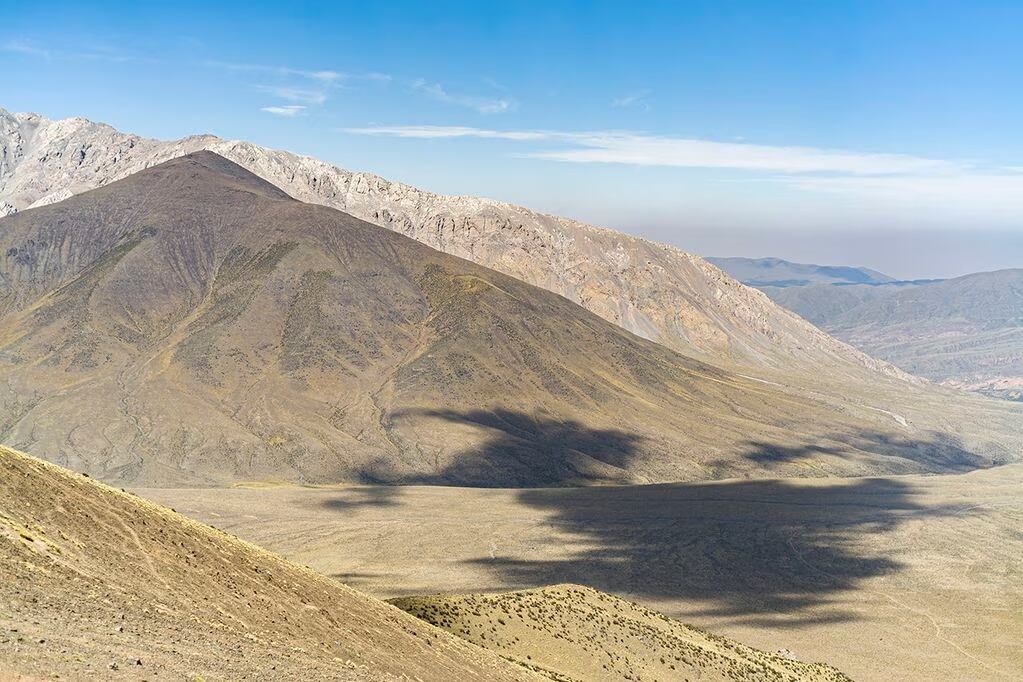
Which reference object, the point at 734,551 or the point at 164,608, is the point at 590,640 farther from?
the point at 734,551

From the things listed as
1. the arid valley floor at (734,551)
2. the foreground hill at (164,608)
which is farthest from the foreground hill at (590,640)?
the arid valley floor at (734,551)

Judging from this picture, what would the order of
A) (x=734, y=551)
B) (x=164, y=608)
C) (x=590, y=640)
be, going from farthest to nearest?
1. (x=734, y=551)
2. (x=590, y=640)
3. (x=164, y=608)

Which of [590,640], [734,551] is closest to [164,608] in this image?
[590,640]

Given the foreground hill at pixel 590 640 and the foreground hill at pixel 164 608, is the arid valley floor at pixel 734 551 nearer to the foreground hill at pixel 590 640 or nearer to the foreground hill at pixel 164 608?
the foreground hill at pixel 590 640

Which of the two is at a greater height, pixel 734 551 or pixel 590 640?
pixel 590 640

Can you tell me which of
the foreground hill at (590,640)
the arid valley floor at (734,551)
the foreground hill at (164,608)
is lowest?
the arid valley floor at (734,551)

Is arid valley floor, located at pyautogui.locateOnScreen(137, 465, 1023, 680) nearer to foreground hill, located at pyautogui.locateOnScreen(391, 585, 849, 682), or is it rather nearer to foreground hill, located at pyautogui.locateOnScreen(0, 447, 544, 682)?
foreground hill, located at pyautogui.locateOnScreen(391, 585, 849, 682)
